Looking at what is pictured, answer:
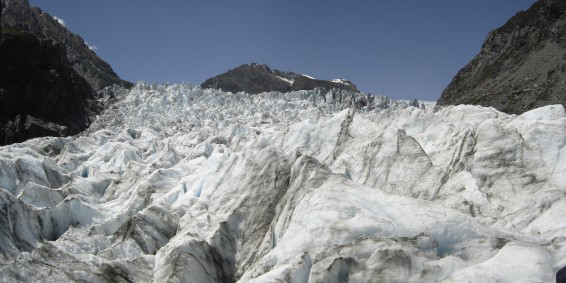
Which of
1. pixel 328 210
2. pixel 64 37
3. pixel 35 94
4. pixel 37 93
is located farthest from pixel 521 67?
pixel 64 37

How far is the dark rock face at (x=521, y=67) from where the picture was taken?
261 feet

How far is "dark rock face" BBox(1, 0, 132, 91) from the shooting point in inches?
4860

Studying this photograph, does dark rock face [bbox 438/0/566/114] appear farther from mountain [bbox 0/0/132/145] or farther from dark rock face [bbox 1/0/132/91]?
dark rock face [bbox 1/0/132/91]

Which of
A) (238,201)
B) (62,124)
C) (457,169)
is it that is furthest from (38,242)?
(62,124)

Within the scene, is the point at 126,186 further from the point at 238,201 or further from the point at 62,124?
the point at 62,124

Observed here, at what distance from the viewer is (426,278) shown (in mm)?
10727

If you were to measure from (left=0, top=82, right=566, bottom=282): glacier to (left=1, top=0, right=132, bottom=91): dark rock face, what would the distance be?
329 ft

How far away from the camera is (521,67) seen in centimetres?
9912

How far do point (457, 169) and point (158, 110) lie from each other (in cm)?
6161

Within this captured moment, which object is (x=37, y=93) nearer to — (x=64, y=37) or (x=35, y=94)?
(x=35, y=94)

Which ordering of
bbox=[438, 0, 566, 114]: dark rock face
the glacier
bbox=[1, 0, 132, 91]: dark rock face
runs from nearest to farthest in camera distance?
the glacier < bbox=[438, 0, 566, 114]: dark rock face < bbox=[1, 0, 132, 91]: dark rock face

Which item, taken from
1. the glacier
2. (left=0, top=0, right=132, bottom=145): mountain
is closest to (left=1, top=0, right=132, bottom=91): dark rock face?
(left=0, top=0, right=132, bottom=145): mountain

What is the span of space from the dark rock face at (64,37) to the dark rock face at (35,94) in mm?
33058

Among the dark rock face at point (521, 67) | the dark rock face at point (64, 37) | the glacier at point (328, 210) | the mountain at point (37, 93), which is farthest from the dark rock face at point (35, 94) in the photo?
the dark rock face at point (521, 67)
